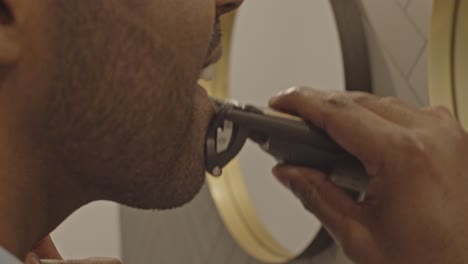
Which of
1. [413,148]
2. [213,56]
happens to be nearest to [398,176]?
[413,148]

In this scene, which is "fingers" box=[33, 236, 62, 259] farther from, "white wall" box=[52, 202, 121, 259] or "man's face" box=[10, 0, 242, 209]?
"white wall" box=[52, 202, 121, 259]

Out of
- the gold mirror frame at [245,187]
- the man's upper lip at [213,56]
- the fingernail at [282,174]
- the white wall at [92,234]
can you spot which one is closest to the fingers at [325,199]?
the fingernail at [282,174]

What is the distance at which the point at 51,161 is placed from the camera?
55 centimetres

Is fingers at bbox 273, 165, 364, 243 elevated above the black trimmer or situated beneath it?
situated beneath

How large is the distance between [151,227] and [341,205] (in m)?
0.99

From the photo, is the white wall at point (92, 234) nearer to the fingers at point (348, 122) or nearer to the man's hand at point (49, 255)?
the man's hand at point (49, 255)

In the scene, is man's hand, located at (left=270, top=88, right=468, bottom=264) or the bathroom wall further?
the bathroom wall

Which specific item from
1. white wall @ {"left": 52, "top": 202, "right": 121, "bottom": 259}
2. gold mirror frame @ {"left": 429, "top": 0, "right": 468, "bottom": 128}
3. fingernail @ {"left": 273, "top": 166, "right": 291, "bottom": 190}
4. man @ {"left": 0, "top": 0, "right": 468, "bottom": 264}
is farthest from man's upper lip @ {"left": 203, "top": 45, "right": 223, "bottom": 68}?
white wall @ {"left": 52, "top": 202, "right": 121, "bottom": 259}

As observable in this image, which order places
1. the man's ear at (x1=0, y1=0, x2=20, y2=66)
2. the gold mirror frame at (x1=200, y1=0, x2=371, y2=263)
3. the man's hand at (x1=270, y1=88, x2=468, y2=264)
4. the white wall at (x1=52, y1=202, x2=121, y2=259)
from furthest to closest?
the white wall at (x1=52, y1=202, x2=121, y2=259), the gold mirror frame at (x1=200, y1=0, x2=371, y2=263), the man's hand at (x1=270, y1=88, x2=468, y2=264), the man's ear at (x1=0, y1=0, x2=20, y2=66)

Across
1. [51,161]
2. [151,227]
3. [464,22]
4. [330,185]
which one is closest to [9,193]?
[51,161]

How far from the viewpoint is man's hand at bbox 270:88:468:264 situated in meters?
0.61

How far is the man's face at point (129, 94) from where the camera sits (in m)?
0.52

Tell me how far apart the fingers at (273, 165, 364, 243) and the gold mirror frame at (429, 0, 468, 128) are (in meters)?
0.25

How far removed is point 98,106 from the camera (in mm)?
546
